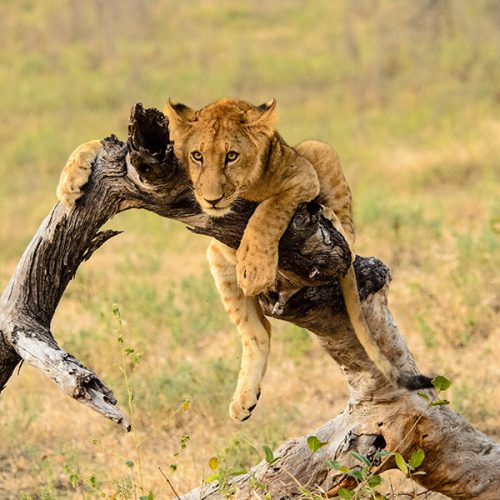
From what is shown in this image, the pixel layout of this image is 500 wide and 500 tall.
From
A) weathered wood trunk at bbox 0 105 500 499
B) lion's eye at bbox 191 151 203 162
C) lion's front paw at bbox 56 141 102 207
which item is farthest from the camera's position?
lion's eye at bbox 191 151 203 162

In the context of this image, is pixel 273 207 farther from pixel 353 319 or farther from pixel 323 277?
pixel 353 319

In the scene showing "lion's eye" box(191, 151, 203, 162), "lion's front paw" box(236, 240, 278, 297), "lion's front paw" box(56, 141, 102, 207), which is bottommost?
"lion's front paw" box(236, 240, 278, 297)

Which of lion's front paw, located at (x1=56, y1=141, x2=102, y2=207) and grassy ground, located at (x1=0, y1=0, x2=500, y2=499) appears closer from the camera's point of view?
lion's front paw, located at (x1=56, y1=141, x2=102, y2=207)

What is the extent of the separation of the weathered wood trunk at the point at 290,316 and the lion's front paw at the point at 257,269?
0.13m

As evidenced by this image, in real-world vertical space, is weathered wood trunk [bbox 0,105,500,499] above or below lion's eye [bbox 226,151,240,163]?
below

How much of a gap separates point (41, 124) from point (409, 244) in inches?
324

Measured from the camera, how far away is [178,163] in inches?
130

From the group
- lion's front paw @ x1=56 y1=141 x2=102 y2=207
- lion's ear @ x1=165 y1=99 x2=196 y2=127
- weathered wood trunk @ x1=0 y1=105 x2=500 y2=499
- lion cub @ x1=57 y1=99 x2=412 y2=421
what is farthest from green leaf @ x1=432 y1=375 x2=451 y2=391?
lion's front paw @ x1=56 y1=141 x2=102 y2=207

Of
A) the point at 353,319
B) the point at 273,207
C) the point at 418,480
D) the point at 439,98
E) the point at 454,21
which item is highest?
the point at 454,21

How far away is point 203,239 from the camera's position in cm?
1070

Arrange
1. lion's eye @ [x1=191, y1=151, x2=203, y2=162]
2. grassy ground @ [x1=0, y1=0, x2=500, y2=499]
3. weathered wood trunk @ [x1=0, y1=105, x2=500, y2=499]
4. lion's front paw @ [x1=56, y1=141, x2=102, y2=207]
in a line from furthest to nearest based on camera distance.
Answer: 1. grassy ground @ [x1=0, y1=0, x2=500, y2=499]
2. lion's eye @ [x1=191, y1=151, x2=203, y2=162]
3. lion's front paw @ [x1=56, y1=141, x2=102, y2=207]
4. weathered wood trunk @ [x1=0, y1=105, x2=500, y2=499]

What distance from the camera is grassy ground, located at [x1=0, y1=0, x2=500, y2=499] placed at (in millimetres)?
6207

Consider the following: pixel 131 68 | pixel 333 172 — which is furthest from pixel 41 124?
pixel 333 172

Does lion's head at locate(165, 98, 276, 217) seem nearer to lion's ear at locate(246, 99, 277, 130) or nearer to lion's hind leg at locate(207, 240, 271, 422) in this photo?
lion's ear at locate(246, 99, 277, 130)
